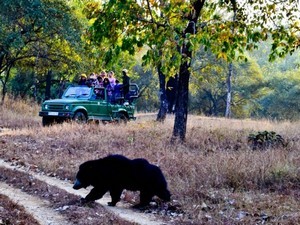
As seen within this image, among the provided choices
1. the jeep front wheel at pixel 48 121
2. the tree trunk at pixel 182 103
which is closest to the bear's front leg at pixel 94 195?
the tree trunk at pixel 182 103

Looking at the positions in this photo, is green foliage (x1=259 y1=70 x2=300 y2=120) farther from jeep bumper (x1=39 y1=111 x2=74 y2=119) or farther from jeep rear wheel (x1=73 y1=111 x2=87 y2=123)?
jeep bumper (x1=39 y1=111 x2=74 y2=119)

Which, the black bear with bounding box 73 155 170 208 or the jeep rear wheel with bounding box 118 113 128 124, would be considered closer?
the black bear with bounding box 73 155 170 208

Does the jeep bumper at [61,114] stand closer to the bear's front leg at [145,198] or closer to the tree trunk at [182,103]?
the tree trunk at [182,103]

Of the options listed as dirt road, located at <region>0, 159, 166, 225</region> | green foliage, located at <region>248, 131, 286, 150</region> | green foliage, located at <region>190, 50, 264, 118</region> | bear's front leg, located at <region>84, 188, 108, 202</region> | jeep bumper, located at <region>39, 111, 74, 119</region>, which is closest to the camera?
dirt road, located at <region>0, 159, 166, 225</region>

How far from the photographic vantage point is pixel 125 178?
27.0 feet

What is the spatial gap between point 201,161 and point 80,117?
10.3 meters

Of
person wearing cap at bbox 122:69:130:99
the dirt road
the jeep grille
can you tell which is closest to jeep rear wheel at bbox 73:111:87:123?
the jeep grille

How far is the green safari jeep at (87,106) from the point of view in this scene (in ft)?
66.4

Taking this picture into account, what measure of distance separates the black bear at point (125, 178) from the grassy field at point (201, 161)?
62 centimetres

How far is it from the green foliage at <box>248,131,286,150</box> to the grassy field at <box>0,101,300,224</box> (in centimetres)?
23

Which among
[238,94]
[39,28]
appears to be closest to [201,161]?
[39,28]

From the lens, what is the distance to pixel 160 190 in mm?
8219

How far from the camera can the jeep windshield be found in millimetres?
20906

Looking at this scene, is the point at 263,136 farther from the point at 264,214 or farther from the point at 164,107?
the point at 164,107
